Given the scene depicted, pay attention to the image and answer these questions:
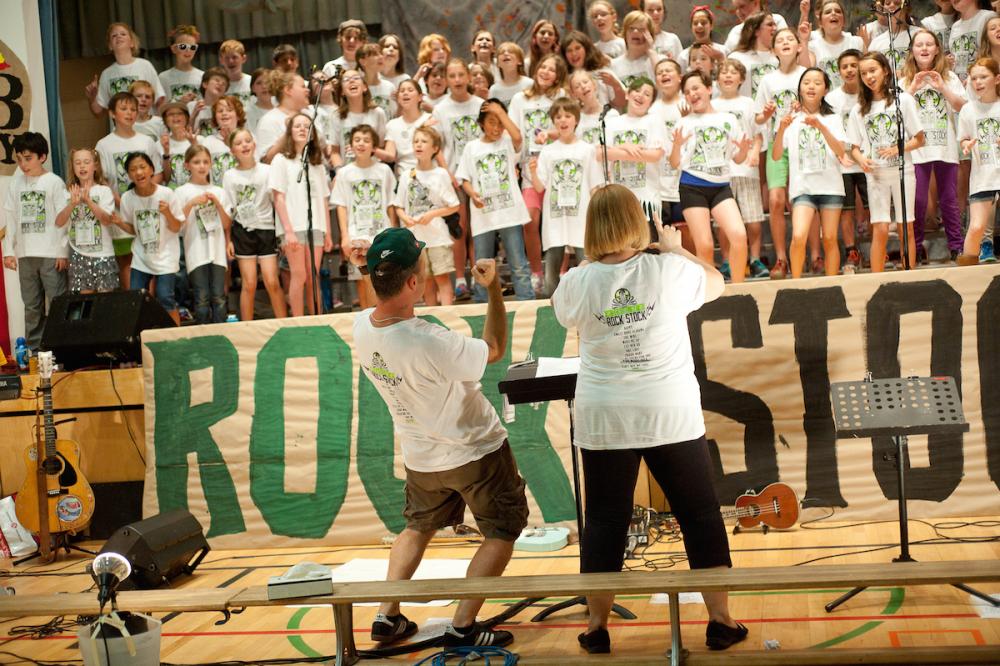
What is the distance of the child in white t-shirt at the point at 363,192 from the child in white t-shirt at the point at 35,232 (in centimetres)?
260

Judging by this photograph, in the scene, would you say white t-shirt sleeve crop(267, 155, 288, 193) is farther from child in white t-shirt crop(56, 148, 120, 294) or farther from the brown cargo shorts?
the brown cargo shorts

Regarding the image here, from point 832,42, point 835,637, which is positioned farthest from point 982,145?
point 835,637

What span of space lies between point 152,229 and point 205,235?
0.50 metres

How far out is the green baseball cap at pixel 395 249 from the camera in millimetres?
4172

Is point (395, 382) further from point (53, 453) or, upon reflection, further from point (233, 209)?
point (233, 209)

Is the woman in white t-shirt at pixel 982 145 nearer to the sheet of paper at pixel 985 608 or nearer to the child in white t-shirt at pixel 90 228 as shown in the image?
the sheet of paper at pixel 985 608

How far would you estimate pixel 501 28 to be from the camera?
41.5 ft

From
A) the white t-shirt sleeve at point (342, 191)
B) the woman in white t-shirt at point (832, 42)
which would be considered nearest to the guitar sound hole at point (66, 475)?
the white t-shirt sleeve at point (342, 191)

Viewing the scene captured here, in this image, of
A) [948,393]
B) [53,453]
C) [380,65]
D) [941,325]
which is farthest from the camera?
[380,65]

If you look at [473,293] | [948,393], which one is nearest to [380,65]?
[473,293]

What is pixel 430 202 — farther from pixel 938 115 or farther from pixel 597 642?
pixel 597 642

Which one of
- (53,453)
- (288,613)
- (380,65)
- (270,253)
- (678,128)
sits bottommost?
(288,613)

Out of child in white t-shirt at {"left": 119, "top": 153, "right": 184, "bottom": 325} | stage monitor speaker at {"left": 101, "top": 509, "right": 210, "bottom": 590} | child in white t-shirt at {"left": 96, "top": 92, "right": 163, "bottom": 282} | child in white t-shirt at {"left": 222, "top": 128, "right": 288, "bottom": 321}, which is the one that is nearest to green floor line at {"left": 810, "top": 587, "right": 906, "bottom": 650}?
stage monitor speaker at {"left": 101, "top": 509, "right": 210, "bottom": 590}

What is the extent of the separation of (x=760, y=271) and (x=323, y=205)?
3876 mm
